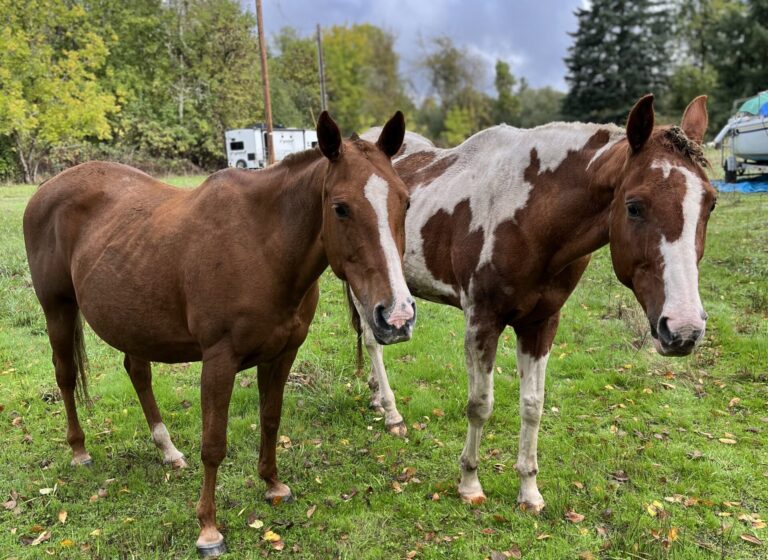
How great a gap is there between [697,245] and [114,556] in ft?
11.1

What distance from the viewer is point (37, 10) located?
1870 centimetres

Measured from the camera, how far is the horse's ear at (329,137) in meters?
2.12

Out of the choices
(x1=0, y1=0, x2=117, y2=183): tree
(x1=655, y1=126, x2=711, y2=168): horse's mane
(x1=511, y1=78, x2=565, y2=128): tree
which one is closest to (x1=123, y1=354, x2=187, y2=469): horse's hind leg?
(x1=655, y1=126, x2=711, y2=168): horse's mane

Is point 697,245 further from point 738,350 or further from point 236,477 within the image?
point 738,350

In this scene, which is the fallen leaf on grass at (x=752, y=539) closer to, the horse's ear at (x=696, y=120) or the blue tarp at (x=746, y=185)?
the horse's ear at (x=696, y=120)

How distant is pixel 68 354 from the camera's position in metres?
3.53

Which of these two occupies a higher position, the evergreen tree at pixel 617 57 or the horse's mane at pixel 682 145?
the evergreen tree at pixel 617 57

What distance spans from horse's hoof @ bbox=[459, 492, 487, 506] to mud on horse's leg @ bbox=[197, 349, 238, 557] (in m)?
1.51

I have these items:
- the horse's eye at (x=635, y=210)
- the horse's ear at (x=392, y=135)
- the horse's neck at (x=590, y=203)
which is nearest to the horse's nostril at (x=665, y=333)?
the horse's eye at (x=635, y=210)

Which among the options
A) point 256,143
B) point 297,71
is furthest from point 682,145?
point 297,71

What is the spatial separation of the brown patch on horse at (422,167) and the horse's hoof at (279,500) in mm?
2416

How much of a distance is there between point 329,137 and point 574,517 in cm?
267

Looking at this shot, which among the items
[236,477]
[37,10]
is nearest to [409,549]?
[236,477]

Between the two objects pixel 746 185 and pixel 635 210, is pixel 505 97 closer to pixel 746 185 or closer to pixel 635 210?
pixel 746 185
